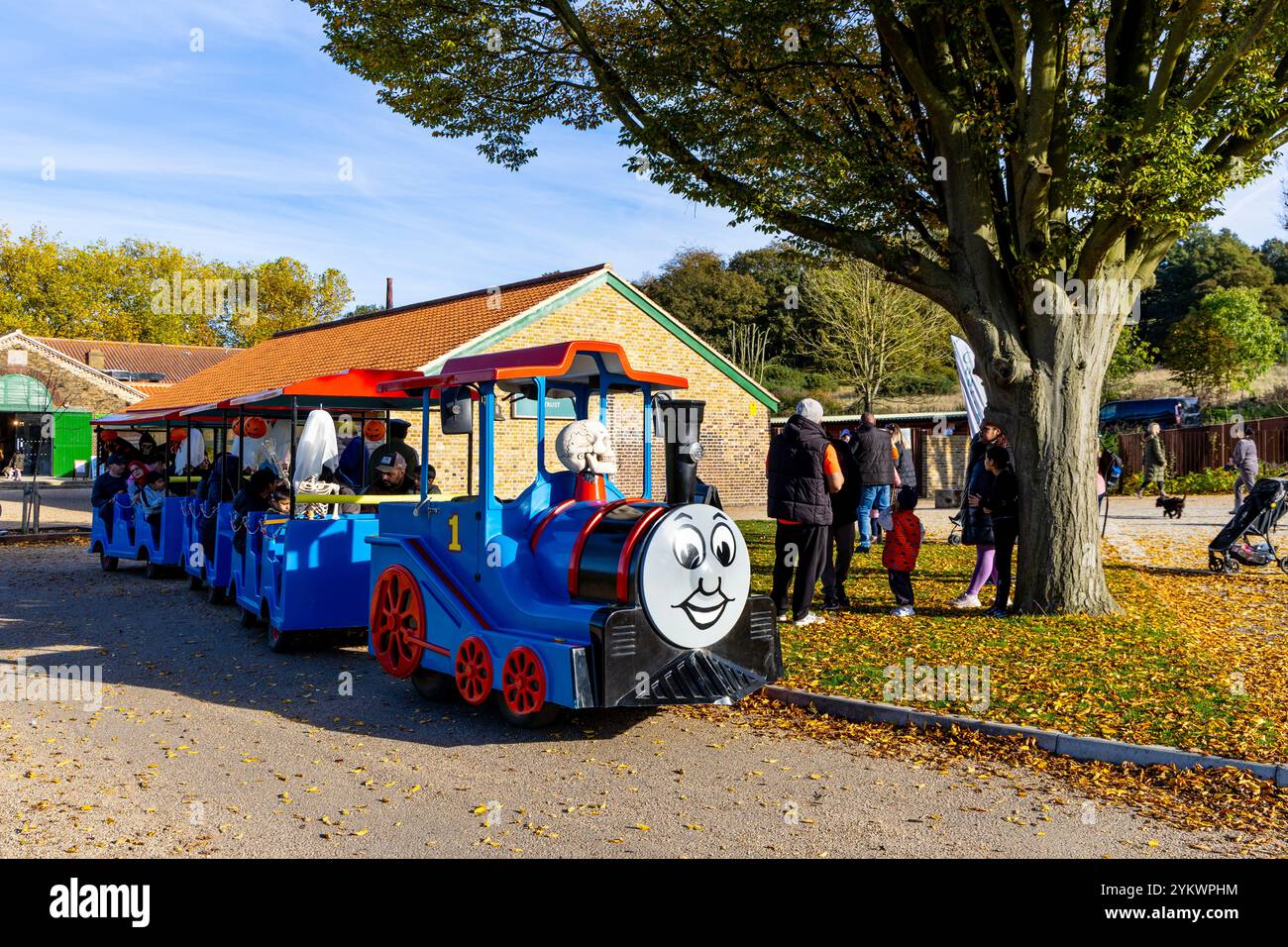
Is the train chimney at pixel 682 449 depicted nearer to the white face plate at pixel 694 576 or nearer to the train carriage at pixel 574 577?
the train carriage at pixel 574 577

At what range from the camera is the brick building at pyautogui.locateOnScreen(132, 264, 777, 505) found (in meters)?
23.3

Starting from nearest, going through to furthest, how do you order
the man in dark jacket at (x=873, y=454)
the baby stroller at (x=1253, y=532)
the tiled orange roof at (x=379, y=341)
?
the baby stroller at (x=1253, y=532) < the man in dark jacket at (x=873, y=454) < the tiled orange roof at (x=379, y=341)

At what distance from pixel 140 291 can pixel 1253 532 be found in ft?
213

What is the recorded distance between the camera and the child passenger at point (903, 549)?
984cm

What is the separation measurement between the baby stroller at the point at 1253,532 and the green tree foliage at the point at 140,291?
53.4m

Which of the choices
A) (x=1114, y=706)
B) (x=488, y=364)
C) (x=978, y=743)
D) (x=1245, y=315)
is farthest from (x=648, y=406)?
(x=1245, y=315)

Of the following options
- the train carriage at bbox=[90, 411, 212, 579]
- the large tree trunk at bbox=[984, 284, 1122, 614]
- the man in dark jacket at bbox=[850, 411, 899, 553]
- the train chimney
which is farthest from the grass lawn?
the train carriage at bbox=[90, 411, 212, 579]

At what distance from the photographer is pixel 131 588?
538 inches

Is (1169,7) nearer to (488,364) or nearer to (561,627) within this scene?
(488,364)

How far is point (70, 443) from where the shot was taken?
48812 millimetres

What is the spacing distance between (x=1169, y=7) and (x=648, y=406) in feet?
22.3

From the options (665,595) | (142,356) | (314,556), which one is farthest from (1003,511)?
(142,356)

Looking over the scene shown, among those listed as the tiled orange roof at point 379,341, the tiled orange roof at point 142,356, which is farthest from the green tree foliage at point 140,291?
the tiled orange roof at point 379,341

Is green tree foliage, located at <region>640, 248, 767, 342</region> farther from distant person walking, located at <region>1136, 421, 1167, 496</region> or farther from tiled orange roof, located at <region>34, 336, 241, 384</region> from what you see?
distant person walking, located at <region>1136, 421, 1167, 496</region>
